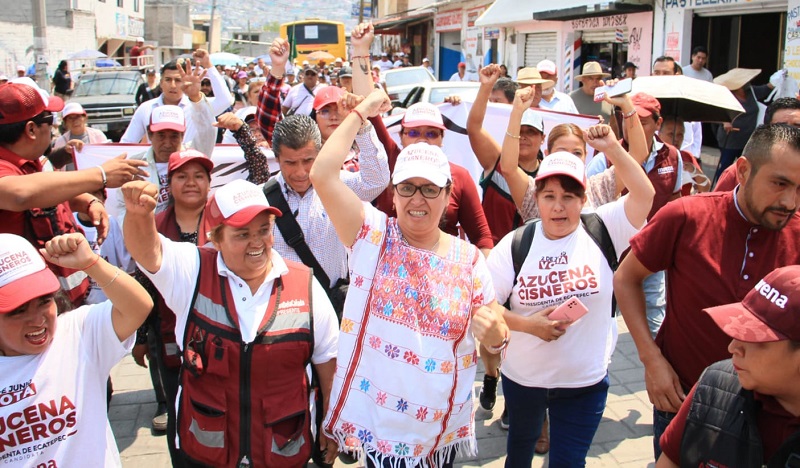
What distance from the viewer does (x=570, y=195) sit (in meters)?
3.20

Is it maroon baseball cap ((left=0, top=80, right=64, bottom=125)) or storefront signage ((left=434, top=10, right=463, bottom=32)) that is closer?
maroon baseball cap ((left=0, top=80, right=64, bottom=125))

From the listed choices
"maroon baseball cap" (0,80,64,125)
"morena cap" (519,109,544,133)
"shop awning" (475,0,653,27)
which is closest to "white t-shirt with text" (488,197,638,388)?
"morena cap" (519,109,544,133)

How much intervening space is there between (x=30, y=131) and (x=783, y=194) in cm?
332

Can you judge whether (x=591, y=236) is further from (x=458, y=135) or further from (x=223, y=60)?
(x=223, y=60)

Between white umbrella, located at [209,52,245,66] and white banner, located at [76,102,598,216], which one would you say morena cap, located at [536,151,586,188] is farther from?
white umbrella, located at [209,52,245,66]

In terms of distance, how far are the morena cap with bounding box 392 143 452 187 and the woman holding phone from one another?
0.72m

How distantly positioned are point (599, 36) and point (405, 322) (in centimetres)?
1782

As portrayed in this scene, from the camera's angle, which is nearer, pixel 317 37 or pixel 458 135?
pixel 458 135

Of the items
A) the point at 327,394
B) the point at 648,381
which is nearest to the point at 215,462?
the point at 327,394

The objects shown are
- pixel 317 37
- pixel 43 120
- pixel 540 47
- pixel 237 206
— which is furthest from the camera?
pixel 317 37

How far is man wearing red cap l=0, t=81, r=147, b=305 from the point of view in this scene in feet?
9.83

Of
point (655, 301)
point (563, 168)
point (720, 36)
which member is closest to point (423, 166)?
point (563, 168)

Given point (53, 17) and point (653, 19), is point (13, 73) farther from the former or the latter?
point (653, 19)

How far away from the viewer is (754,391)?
2025mm
